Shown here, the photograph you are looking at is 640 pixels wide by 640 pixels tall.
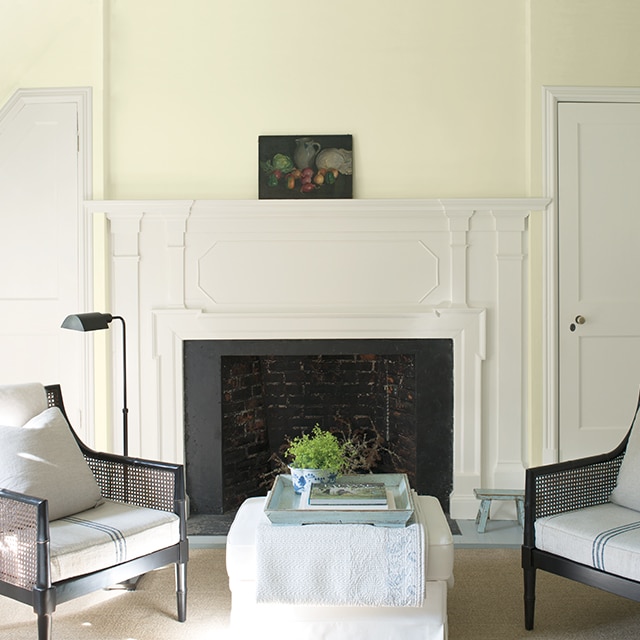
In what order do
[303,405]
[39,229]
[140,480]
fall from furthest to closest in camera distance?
[303,405] < [39,229] < [140,480]

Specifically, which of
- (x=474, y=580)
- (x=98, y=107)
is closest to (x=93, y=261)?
(x=98, y=107)

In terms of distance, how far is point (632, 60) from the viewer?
13.6 feet

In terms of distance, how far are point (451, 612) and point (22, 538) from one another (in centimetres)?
160

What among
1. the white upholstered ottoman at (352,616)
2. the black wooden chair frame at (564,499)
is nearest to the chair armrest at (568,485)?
the black wooden chair frame at (564,499)

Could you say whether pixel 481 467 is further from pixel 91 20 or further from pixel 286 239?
pixel 91 20

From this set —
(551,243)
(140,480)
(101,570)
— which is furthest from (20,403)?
(551,243)

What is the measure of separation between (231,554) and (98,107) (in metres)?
2.57

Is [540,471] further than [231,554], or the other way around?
[540,471]

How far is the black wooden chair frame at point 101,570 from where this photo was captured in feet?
8.16

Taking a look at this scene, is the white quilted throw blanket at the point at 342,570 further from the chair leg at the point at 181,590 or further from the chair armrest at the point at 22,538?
the chair armrest at the point at 22,538

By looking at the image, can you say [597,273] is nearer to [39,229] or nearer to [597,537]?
[597,537]

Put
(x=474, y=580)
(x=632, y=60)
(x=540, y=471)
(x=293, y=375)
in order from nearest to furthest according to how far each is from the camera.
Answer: (x=540, y=471) < (x=474, y=580) < (x=632, y=60) < (x=293, y=375)

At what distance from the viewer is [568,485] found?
3.08m

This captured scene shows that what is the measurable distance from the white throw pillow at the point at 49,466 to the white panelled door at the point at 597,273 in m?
2.51
